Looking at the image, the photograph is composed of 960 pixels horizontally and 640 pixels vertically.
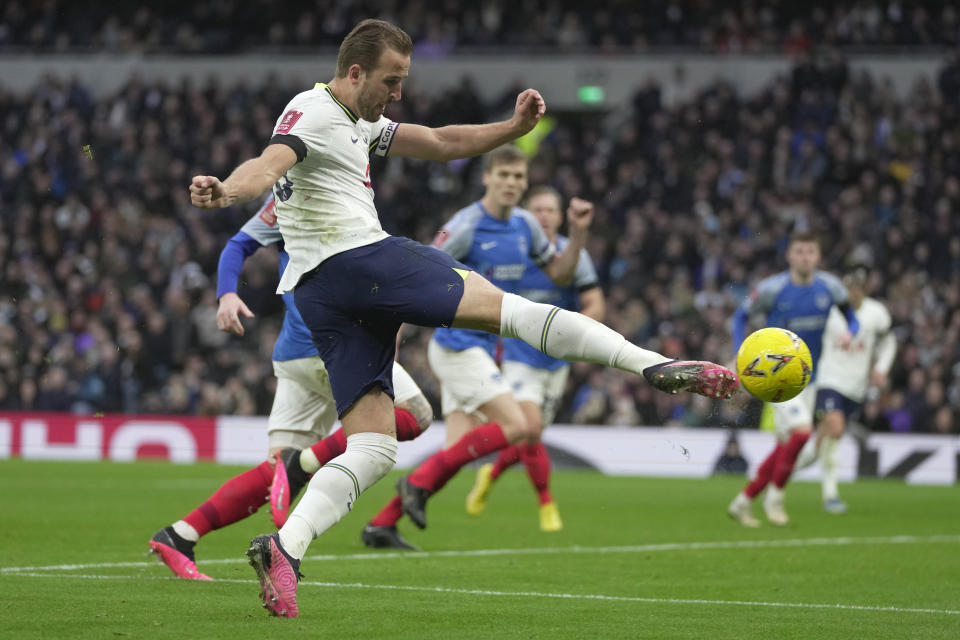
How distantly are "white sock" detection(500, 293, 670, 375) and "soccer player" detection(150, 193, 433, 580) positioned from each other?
1547 mm

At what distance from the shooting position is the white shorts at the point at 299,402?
7445 millimetres

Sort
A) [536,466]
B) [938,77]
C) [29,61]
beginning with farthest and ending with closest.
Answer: [29,61], [938,77], [536,466]

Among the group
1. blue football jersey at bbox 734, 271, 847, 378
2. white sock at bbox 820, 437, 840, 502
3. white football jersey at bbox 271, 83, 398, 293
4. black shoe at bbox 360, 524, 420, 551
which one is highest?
white football jersey at bbox 271, 83, 398, 293

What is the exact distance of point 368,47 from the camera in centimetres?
568

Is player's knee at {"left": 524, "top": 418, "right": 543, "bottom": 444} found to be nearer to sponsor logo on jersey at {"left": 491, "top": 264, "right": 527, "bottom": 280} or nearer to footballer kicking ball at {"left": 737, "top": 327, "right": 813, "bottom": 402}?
sponsor logo on jersey at {"left": 491, "top": 264, "right": 527, "bottom": 280}

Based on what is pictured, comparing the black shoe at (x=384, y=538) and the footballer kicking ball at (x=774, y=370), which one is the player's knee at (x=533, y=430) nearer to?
the black shoe at (x=384, y=538)

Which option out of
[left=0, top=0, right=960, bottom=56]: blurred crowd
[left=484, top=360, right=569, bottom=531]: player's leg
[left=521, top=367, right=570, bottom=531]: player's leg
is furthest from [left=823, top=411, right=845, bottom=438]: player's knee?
[left=0, top=0, right=960, bottom=56]: blurred crowd

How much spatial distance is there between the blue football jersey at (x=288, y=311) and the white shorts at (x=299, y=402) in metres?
0.06

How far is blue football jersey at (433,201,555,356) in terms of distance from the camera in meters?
9.80

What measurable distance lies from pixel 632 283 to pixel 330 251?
1613cm

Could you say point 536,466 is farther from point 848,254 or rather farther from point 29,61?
point 29,61

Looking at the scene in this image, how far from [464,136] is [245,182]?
58.8 inches

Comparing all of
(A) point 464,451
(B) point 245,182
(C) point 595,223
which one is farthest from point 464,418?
(C) point 595,223

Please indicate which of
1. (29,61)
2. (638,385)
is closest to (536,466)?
(638,385)
